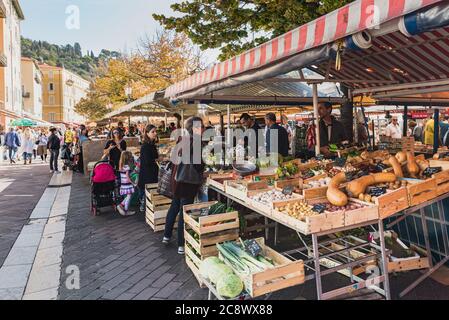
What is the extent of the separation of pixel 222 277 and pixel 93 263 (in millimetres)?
2169

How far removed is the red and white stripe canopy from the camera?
2043mm

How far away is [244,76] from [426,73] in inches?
130

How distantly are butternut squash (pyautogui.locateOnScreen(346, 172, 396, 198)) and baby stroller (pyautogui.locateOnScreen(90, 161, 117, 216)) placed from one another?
4.98 m

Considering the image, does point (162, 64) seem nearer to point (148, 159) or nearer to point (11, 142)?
point (11, 142)

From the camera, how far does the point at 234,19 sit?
8.28 m

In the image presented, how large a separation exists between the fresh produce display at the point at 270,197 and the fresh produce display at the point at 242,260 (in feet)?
1.69

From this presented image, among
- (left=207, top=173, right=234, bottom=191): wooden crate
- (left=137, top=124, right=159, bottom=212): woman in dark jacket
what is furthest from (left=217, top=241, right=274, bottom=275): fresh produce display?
(left=137, top=124, right=159, bottom=212): woman in dark jacket

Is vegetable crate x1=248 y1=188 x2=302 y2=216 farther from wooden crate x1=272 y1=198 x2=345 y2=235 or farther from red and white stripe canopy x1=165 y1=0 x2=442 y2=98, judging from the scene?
red and white stripe canopy x1=165 y1=0 x2=442 y2=98

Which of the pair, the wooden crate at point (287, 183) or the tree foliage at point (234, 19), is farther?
the tree foliage at point (234, 19)

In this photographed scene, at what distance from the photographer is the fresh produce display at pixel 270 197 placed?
3390mm

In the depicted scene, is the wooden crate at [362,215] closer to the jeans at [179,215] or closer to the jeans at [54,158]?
the jeans at [179,215]

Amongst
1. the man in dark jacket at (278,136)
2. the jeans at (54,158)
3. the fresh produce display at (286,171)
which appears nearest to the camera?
the fresh produce display at (286,171)

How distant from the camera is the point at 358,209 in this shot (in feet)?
9.47

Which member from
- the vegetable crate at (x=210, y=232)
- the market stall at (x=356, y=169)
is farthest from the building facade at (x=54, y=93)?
the vegetable crate at (x=210, y=232)
